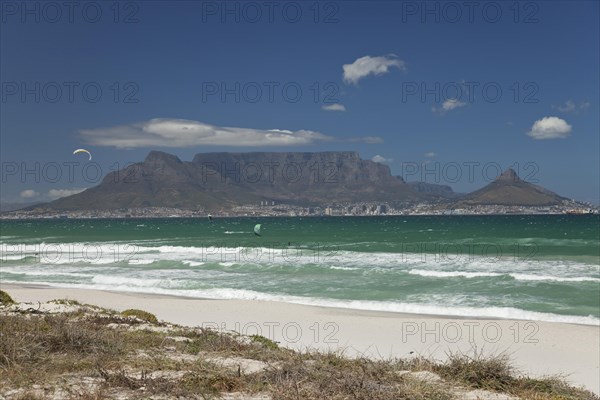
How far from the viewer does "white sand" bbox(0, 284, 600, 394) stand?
11117 millimetres

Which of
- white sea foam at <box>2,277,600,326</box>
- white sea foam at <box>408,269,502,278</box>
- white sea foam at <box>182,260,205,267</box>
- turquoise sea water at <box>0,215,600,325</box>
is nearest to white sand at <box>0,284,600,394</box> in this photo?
white sea foam at <box>2,277,600,326</box>

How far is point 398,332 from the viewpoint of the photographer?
13.6 metres

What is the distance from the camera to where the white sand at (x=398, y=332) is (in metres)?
11.1

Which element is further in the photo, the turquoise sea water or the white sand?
the turquoise sea water

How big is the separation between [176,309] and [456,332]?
8990 millimetres

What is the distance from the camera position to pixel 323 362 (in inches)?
258

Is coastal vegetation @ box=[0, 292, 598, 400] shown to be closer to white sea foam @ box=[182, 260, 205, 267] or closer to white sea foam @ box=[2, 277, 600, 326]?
white sea foam @ box=[2, 277, 600, 326]

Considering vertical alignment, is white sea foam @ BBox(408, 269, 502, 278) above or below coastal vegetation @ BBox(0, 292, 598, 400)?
below

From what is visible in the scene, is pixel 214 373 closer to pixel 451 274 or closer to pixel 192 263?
pixel 451 274

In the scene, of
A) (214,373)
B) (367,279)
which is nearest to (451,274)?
(367,279)

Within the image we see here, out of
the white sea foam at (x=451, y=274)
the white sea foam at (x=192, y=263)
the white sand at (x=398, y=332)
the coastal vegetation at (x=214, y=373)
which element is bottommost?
the white sea foam at (x=192, y=263)

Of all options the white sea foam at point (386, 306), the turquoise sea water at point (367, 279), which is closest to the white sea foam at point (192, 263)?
the turquoise sea water at point (367, 279)

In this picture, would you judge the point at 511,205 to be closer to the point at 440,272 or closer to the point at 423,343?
the point at 440,272

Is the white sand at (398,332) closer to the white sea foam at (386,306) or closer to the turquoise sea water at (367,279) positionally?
the white sea foam at (386,306)
